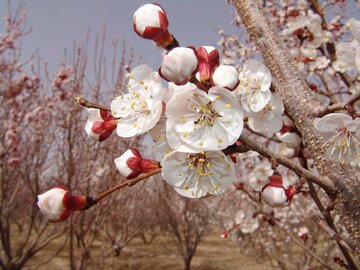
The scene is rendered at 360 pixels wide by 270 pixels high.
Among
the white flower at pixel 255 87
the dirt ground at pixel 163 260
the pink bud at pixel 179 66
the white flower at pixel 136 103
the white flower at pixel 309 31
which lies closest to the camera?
the pink bud at pixel 179 66

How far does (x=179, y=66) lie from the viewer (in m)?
0.77

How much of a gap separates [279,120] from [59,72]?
5812 mm

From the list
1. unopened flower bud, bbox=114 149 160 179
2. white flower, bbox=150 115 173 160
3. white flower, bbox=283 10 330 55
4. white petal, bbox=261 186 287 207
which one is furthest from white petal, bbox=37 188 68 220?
white flower, bbox=283 10 330 55

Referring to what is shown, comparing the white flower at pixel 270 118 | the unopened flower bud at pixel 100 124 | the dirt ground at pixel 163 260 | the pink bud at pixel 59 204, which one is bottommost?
the dirt ground at pixel 163 260

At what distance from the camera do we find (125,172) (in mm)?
952

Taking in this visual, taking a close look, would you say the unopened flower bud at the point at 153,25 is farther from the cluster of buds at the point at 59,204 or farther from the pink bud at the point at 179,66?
the cluster of buds at the point at 59,204

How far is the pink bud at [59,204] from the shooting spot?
2.99ft

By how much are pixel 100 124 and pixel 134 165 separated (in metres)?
0.18

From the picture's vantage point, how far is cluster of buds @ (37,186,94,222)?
2.99ft

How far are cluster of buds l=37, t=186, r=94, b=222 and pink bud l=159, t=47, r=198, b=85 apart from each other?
41 centimetres

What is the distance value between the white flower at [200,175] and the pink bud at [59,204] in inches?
9.6

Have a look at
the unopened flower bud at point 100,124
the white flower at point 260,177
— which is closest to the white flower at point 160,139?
the unopened flower bud at point 100,124

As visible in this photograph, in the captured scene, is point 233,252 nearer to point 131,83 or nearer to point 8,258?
point 8,258

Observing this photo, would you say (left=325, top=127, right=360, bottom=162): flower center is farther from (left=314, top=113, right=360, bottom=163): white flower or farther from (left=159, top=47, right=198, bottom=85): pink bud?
(left=159, top=47, right=198, bottom=85): pink bud
